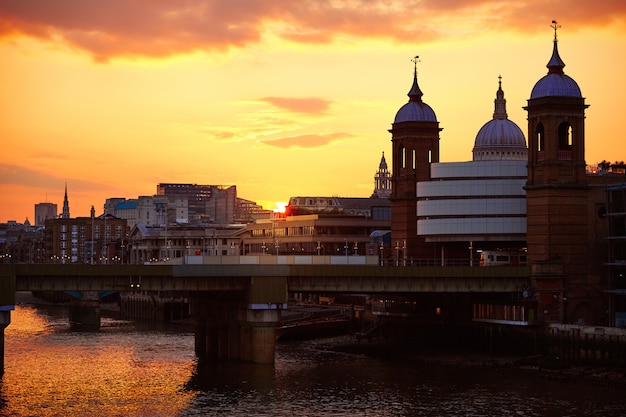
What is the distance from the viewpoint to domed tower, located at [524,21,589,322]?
147 m

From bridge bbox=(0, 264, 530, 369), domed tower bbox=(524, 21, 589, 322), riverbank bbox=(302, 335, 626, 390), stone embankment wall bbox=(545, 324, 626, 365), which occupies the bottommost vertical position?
riverbank bbox=(302, 335, 626, 390)

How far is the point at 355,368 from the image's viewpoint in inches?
5384

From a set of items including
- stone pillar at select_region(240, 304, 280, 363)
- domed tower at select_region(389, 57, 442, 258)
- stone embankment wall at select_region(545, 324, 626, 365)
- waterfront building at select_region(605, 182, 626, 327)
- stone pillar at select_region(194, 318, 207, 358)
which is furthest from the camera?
domed tower at select_region(389, 57, 442, 258)

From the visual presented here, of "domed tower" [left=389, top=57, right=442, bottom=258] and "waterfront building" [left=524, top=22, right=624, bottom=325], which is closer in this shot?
"waterfront building" [left=524, top=22, right=624, bottom=325]

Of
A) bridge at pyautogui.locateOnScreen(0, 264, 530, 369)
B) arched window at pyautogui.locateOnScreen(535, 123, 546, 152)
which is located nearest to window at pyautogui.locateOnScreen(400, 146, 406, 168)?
arched window at pyautogui.locateOnScreen(535, 123, 546, 152)

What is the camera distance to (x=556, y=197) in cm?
14788

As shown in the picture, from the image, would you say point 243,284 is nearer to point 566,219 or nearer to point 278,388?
point 278,388

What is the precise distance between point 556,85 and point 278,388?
2169 inches

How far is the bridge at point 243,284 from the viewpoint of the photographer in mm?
129750

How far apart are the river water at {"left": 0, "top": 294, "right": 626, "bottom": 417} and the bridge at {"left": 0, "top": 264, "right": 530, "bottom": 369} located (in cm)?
439

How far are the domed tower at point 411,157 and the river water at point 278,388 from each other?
1477 inches

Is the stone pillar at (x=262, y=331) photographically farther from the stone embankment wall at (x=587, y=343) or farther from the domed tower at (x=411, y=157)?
the domed tower at (x=411, y=157)

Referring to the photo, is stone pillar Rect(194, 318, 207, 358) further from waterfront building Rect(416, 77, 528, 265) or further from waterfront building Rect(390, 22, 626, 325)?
waterfront building Rect(390, 22, 626, 325)

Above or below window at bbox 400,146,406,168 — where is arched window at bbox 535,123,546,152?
below
